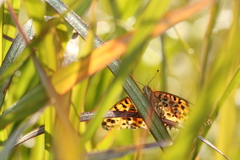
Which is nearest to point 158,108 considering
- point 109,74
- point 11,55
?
point 109,74

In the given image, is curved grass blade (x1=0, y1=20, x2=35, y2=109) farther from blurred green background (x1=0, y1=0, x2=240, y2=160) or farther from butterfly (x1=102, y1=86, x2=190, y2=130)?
butterfly (x1=102, y1=86, x2=190, y2=130)

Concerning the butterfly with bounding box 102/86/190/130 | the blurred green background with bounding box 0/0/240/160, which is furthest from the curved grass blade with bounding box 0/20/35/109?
the butterfly with bounding box 102/86/190/130

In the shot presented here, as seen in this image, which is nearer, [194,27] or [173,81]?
[173,81]

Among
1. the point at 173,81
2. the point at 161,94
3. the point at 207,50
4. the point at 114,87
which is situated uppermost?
the point at 173,81

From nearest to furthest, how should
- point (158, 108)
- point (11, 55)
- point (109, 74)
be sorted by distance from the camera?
point (11, 55) < point (158, 108) < point (109, 74)

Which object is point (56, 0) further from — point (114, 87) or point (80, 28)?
point (114, 87)

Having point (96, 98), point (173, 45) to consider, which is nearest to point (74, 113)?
point (96, 98)

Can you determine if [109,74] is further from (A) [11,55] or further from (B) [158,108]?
(A) [11,55]

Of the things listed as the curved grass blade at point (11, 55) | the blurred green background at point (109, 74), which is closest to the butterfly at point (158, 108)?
the blurred green background at point (109, 74)

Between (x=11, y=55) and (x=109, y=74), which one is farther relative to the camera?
(x=109, y=74)
